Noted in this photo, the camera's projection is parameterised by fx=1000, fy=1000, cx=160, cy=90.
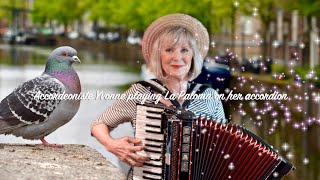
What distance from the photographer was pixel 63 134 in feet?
62.7

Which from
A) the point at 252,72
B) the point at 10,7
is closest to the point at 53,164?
the point at 252,72

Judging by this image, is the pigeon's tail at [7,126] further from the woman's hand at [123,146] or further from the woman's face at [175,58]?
the woman's face at [175,58]

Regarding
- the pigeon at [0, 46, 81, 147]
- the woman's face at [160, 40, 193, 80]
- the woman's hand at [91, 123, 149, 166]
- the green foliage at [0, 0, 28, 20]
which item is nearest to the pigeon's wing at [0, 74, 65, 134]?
the pigeon at [0, 46, 81, 147]

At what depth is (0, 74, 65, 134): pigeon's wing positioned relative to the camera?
→ 371 inches

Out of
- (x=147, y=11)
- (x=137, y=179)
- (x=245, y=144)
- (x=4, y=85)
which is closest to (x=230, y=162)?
(x=245, y=144)

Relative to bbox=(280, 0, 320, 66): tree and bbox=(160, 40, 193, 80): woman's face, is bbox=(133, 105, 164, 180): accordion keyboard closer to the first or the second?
bbox=(160, 40, 193, 80): woman's face

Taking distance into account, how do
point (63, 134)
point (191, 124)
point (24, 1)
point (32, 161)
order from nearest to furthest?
point (191, 124) → point (32, 161) → point (63, 134) → point (24, 1)

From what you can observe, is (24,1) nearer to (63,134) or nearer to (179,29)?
(63,134)

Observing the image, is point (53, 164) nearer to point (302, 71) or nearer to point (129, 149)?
point (129, 149)

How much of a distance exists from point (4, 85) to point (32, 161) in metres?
27.5

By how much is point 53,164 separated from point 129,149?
4300mm

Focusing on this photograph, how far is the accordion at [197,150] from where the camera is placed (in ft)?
19.0

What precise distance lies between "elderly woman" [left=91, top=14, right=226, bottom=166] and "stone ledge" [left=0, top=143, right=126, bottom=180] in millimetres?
3163

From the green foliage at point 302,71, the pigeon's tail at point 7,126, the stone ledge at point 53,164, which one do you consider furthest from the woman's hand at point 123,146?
the green foliage at point 302,71
